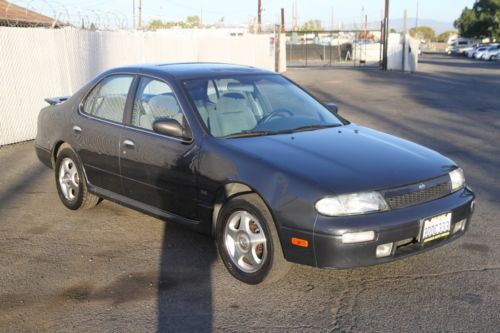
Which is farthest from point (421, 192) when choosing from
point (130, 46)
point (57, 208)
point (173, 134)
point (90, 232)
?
point (130, 46)

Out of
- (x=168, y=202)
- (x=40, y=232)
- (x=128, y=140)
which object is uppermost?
(x=128, y=140)

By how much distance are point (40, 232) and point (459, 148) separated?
6.75m

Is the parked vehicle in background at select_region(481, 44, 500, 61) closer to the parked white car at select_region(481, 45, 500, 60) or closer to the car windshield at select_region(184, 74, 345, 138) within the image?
the parked white car at select_region(481, 45, 500, 60)

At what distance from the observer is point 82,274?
477cm

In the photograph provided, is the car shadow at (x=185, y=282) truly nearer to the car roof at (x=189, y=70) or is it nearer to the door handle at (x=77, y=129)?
the door handle at (x=77, y=129)

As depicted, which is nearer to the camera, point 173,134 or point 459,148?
point 173,134

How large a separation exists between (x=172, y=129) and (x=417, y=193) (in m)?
1.95

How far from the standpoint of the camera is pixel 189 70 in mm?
5578

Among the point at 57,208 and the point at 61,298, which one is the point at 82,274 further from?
the point at 57,208

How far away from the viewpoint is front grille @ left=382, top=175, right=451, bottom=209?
4.12m

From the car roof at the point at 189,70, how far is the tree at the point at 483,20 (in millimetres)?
90111

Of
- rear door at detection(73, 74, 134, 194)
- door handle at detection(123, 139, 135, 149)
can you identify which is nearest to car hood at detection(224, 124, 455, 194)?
door handle at detection(123, 139, 135, 149)

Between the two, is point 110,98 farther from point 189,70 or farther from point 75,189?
point 75,189

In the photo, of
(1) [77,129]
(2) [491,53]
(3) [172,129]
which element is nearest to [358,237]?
(3) [172,129]
